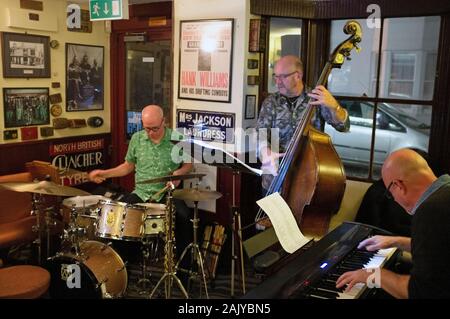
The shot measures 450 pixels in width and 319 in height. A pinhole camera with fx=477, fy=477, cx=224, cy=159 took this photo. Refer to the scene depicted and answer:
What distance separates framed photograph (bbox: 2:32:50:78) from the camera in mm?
3906

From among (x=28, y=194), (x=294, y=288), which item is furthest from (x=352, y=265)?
(x=28, y=194)

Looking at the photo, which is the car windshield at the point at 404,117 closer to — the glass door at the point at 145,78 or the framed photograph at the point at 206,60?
the framed photograph at the point at 206,60

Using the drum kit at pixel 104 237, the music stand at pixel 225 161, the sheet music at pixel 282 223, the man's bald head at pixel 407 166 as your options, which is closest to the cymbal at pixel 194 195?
the drum kit at pixel 104 237

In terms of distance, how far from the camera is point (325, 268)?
5.74 ft

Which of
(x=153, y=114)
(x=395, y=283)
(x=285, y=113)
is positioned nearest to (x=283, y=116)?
(x=285, y=113)

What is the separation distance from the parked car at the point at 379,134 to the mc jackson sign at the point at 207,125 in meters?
0.76

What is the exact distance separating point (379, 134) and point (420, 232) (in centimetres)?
202

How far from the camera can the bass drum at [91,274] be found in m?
2.99

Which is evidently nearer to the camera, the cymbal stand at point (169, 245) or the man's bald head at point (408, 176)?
the man's bald head at point (408, 176)

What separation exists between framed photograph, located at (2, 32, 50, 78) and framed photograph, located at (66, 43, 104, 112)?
0.25 metres

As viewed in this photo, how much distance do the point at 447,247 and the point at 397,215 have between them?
6.00 feet

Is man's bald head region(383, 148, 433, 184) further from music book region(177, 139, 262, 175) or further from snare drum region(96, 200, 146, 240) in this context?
snare drum region(96, 200, 146, 240)
